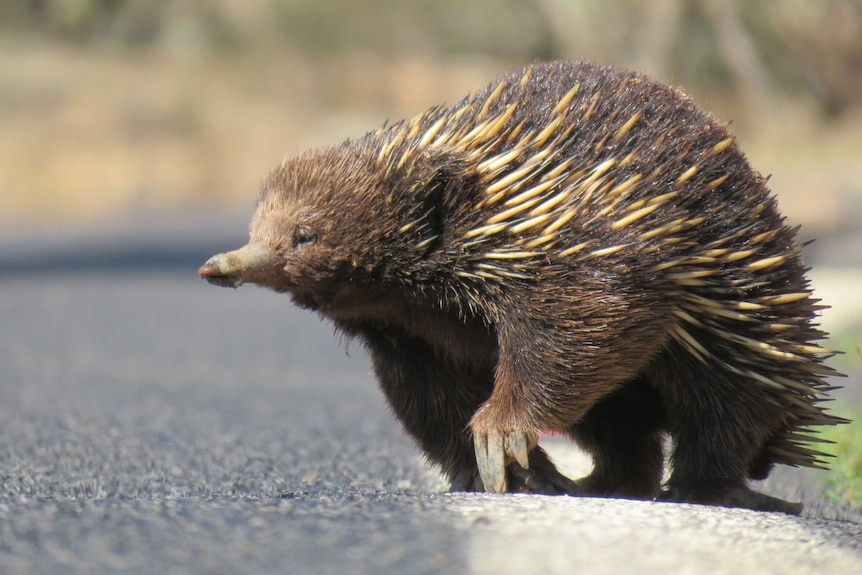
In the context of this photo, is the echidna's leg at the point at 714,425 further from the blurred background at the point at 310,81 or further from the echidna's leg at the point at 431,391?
the blurred background at the point at 310,81

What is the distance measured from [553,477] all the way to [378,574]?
4.48 feet

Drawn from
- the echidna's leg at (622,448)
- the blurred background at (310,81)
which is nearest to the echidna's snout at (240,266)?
the echidna's leg at (622,448)

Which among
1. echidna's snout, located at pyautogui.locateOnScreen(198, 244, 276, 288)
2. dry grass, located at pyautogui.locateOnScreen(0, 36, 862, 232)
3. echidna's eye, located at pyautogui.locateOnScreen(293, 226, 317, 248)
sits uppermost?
dry grass, located at pyautogui.locateOnScreen(0, 36, 862, 232)

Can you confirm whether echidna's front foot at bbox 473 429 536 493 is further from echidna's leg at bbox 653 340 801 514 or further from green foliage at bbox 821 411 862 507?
green foliage at bbox 821 411 862 507

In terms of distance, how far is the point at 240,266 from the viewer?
3424mm

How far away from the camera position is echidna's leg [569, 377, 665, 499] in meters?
4.00

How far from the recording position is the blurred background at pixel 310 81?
22.1 m

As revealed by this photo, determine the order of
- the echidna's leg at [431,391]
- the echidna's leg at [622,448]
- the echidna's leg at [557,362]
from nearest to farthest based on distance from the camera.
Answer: the echidna's leg at [557,362] → the echidna's leg at [431,391] → the echidna's leg at [622,448]

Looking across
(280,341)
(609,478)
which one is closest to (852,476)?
(609,478)

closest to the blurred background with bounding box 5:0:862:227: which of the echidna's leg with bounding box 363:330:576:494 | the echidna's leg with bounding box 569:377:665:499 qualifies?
the echidna's leg with bounding box 569:377:665:499

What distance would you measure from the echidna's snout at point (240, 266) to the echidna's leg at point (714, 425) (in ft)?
4.10

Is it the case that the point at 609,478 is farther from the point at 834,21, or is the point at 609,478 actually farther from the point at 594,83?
the point at 834,21

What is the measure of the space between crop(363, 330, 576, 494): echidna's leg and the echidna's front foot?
1.08ft

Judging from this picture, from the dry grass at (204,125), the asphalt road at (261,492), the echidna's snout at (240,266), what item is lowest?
the asphalt road at (261,492)
